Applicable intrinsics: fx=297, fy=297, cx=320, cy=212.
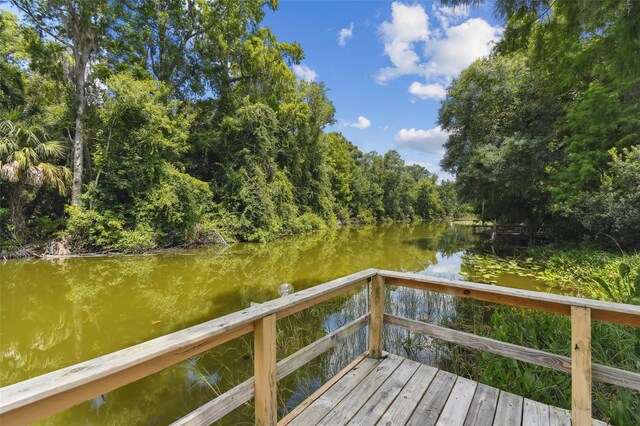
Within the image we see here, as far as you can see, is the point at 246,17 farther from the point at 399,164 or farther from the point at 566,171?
the point at 399,164

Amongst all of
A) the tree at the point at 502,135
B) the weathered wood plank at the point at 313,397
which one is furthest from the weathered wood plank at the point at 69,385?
the tree at the point at 502,135

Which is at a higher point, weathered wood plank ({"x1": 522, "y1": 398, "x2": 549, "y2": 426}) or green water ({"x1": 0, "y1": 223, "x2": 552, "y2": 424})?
weathered wood plank ({"x1": 522, "y1": 398, "x2": 549, "y2": 426})

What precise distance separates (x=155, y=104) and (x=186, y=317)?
8.36 meters

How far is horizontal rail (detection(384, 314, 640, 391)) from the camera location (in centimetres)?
156

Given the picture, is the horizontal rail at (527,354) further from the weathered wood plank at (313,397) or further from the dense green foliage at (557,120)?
the dense green foliage at (557,120)

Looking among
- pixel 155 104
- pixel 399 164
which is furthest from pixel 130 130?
pixel 399 164

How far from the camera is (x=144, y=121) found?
9.79m

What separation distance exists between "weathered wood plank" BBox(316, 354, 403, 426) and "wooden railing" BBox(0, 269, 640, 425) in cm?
16

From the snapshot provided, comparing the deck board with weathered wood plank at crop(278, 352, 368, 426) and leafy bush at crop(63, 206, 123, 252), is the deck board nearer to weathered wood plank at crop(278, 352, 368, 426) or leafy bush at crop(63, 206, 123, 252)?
weathered wood plank at crop(278, 352, 368, 426)

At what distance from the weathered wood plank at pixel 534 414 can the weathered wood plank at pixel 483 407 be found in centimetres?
15

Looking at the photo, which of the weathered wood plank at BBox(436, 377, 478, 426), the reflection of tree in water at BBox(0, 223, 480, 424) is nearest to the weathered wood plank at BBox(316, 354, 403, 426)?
the weathered wood plank at BBox(436, 377, 478, 426)

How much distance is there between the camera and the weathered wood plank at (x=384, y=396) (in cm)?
172

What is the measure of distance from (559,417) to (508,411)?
0.85 feet

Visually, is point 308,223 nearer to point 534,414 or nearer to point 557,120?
point 557,120
